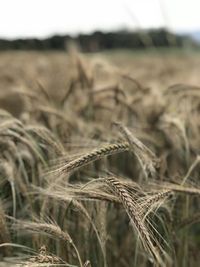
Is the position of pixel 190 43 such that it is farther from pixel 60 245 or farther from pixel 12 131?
pixel 60 245

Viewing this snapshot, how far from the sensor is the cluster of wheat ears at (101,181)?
5.75ft

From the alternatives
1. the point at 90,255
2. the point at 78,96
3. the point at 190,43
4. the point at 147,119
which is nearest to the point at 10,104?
the point at 78,96

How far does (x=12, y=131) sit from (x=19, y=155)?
0.34 ft

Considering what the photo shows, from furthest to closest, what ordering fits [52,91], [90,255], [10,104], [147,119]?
1. [52,91]
2. [10,104]
3. [147,119]
4. [90,255]

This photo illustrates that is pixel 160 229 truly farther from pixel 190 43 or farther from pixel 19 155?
pixel 190 43

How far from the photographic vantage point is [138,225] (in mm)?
1370

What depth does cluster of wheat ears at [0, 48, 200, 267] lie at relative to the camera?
5.75 ft

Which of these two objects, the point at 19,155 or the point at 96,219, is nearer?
the point at 96,219

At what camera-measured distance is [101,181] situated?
Answer: 1.79m

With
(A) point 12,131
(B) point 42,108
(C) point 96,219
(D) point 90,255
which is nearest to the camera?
(C) point 96,219

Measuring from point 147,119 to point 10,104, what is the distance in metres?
1.70

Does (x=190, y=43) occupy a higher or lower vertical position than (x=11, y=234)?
higher

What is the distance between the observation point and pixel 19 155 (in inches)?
101

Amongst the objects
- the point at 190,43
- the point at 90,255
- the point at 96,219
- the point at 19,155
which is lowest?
the point at 90,255
